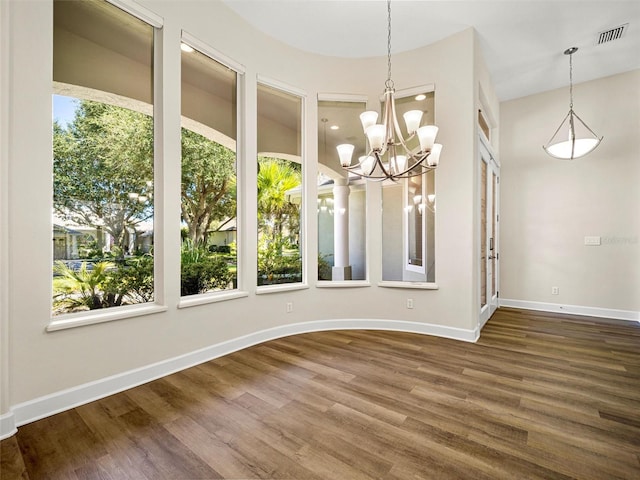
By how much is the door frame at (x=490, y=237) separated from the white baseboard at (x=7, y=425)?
4.53 meters

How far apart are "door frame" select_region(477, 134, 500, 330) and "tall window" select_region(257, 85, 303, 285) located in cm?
240

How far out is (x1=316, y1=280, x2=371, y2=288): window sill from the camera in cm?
410

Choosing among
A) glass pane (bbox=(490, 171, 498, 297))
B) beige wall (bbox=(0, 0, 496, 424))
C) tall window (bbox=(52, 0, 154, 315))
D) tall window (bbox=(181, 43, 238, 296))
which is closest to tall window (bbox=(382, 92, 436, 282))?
beige wall (bbox=(0, 0, 496, 424))

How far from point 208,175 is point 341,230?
6.31ft

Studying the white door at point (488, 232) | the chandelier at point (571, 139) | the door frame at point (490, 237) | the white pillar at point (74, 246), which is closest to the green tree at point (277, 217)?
the white pillar at point (74, 246)

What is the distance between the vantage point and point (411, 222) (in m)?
4.10

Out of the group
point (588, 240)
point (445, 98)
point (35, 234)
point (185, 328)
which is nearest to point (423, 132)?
point (445, 98)

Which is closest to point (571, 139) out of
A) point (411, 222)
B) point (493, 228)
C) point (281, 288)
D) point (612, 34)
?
point (612, 34)

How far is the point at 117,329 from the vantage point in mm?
2438

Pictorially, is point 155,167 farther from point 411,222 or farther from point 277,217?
point 411,222

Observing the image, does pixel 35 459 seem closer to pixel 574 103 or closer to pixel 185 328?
pixel 185 328

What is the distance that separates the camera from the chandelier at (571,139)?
4062 mm

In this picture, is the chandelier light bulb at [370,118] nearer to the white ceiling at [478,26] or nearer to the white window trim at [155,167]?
the white ceiling at [478,26]

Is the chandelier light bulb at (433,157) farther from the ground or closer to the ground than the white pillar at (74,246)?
farther from the ground
